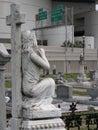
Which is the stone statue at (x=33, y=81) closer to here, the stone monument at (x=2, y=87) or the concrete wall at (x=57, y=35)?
the stone monument at (x=2, y=87)

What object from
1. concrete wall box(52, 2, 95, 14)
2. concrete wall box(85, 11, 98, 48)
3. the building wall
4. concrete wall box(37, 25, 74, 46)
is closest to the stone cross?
concrete wall box(37, 25, 74, 46)

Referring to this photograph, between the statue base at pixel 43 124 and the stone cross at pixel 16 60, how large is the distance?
31 cm

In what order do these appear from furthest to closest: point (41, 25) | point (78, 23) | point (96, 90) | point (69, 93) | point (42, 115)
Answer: point (78, 23) < point (41, 25) < point (69, 93) < point (96, 90) < point (42, 115)

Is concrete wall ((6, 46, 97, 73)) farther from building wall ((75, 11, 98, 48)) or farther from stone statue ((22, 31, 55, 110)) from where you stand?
stone statue ((22, 31, 55, 110))

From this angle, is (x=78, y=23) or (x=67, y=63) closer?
(x=67, y=63)

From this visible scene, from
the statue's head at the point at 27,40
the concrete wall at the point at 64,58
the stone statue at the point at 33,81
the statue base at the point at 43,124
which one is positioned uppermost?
the statue's head at the point at 27,40

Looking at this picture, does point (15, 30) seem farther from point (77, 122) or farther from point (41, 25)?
point (41, 25)

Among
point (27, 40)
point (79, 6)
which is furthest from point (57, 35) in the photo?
point (27, 40)

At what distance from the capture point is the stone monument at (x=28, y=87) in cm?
938

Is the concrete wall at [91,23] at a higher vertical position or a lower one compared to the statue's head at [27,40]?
higher

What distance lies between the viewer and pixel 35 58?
9.48 m

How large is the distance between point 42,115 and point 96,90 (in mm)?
16944

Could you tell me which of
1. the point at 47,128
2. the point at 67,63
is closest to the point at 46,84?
the point at 47,128

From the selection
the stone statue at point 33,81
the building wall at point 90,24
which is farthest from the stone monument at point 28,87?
the building wall at point 90,24
